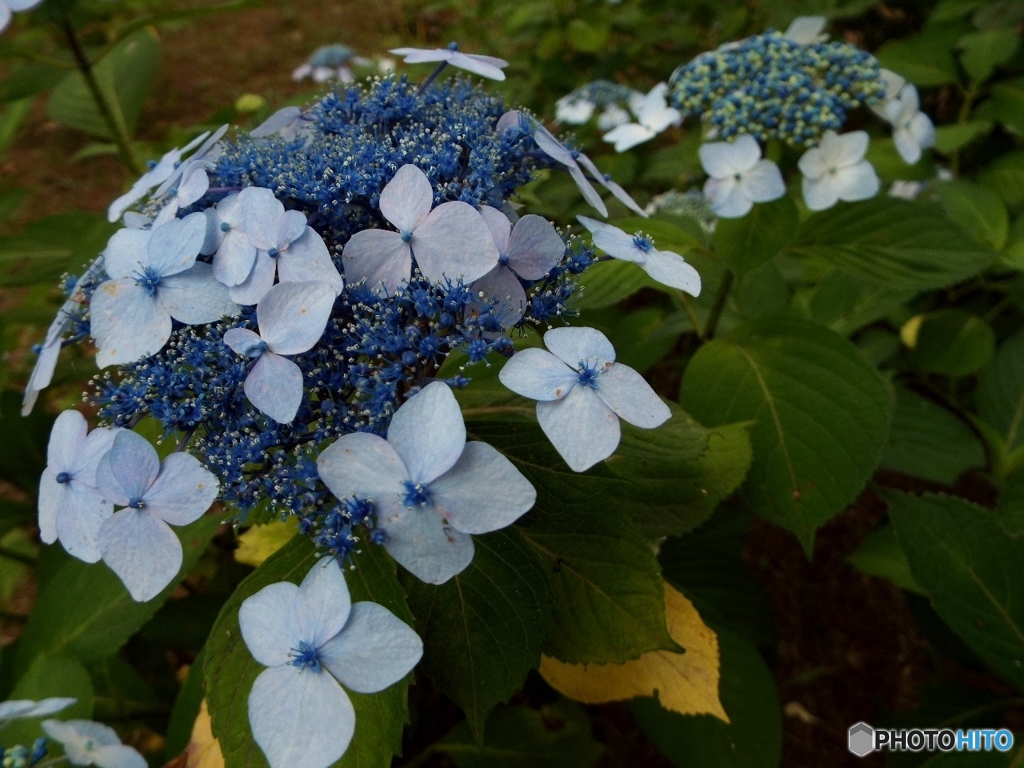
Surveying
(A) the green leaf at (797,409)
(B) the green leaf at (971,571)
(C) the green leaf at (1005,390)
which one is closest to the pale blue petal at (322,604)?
(A) the green leaf at (797,409)

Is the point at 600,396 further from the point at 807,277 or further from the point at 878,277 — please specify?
the point at 807,277

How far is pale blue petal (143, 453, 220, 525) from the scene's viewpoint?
0.72m

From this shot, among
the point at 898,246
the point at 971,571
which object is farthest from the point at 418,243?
the point at 971,571

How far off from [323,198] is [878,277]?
1004 millimetres

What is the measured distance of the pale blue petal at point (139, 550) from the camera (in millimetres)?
720

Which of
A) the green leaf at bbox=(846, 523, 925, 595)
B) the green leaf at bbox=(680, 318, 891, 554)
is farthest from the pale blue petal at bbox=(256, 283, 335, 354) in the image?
the green leaf at bbox=(846, 523, 925, 595)

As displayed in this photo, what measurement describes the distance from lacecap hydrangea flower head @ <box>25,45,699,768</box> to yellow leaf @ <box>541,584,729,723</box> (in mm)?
489

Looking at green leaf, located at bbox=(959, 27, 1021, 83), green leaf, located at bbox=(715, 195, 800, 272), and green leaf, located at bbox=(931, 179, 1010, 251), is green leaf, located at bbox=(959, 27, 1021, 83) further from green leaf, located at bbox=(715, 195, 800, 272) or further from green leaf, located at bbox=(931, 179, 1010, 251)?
green leaf, located at bbox=(715, 195, 800, 272)

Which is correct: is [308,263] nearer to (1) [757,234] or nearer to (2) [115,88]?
(1) [757,234]

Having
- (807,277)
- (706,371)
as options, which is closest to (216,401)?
(706,371)

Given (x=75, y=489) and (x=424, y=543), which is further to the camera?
(x=75, y=489)

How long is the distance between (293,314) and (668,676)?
0.78 meters

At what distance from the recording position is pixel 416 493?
2.16ft

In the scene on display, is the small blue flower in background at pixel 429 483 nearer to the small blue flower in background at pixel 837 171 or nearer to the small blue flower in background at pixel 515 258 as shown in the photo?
the small blue flower in background at pixel 515 258
